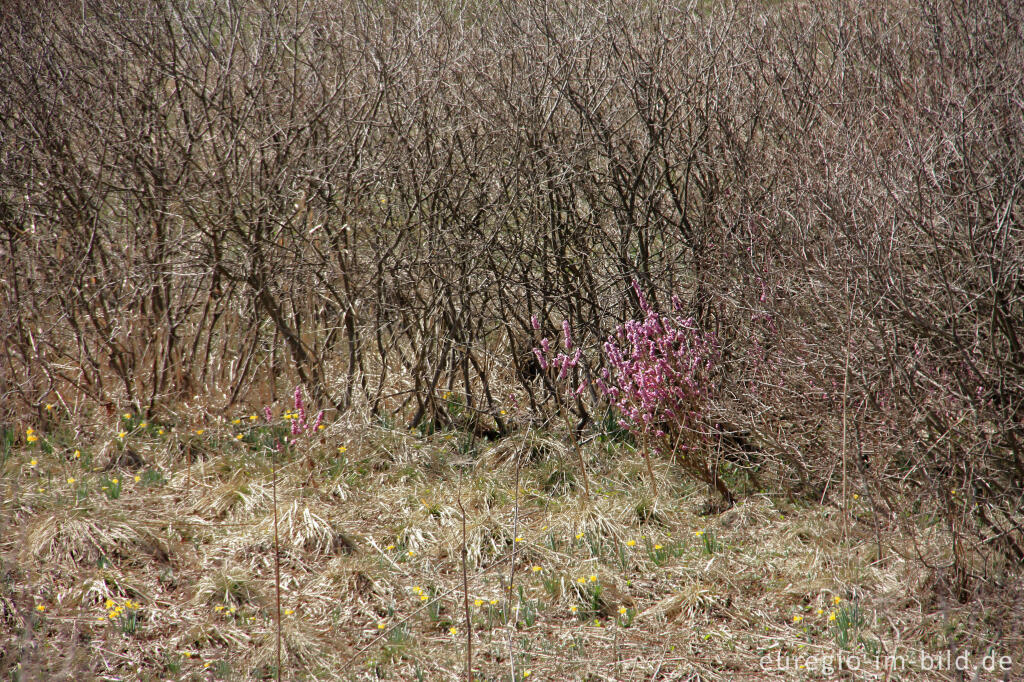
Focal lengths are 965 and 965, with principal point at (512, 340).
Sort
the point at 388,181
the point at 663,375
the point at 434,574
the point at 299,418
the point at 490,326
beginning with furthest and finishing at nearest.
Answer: the point at 490,326 < the point at 388,181 < the point at 299,418 < the point at 663,375 < the point at 434,574

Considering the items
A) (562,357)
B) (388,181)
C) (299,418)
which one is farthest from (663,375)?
(299,418)

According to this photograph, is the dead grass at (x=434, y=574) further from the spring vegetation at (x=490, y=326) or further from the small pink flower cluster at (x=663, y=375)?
the small pink flower cluster at (x=663, y=375)

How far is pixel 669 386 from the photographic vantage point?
468 cm

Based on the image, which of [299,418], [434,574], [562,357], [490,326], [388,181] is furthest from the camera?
[490,326]

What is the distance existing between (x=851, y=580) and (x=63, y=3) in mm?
5285

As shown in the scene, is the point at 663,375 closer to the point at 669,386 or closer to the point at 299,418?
the point at 669,386

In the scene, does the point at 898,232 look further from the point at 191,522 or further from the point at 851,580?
the point at 191,522

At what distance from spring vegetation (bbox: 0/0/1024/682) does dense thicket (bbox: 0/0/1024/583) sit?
0.09 ft

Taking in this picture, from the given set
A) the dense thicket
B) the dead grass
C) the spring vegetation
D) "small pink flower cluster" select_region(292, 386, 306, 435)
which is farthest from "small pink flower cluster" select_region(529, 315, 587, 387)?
"small pink flower cluster" select_region(292, 386, 306, 435)

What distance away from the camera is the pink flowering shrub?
459 cm

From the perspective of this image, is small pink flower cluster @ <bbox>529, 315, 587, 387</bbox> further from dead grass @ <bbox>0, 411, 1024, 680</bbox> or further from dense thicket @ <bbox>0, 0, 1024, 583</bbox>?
dead grass @ <bbox>0, 411, 1024, 680</bbox>

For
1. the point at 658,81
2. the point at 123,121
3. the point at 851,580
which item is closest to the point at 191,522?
the point at 123,121

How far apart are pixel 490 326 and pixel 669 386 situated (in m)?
1.35

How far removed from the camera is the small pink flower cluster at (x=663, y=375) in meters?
4.59
